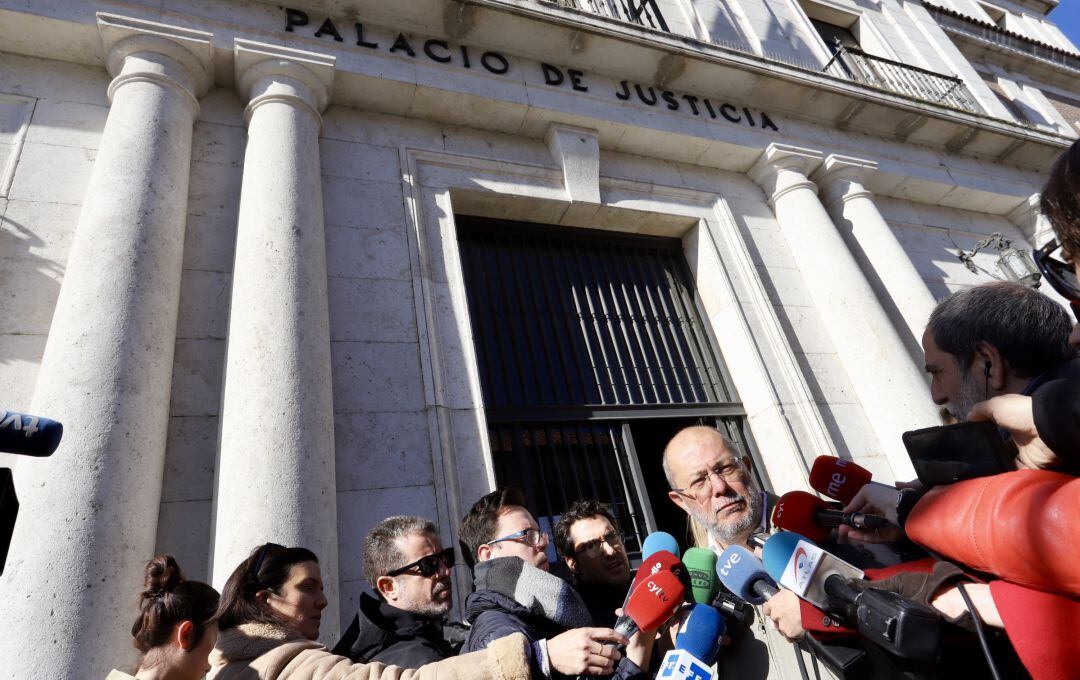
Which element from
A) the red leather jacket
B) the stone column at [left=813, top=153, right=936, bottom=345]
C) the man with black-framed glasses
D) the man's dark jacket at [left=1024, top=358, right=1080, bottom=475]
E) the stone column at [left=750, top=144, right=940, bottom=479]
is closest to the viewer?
the red leather jacket

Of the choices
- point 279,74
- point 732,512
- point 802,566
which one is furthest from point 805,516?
point 279,74

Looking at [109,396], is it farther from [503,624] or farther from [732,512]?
[732,512]

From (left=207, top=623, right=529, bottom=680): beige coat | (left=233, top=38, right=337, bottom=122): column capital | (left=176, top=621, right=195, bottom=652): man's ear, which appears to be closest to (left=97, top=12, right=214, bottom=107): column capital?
(left=233, top=38, right=337, bottom=122): column capital

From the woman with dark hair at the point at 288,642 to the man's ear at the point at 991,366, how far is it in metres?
1.62

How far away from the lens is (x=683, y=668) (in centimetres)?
162

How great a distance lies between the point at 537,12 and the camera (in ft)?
21.5

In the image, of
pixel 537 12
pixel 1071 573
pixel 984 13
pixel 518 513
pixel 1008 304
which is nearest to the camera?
pixel 1071 573

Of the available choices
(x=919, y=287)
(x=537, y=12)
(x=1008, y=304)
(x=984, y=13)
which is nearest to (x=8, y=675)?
(x=1008, y=304)

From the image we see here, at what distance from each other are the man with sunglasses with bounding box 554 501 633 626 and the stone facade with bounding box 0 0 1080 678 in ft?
4.44

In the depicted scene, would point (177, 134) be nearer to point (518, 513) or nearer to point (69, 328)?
point (69, 328)

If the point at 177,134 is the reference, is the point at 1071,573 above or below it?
below

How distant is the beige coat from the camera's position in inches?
66.9

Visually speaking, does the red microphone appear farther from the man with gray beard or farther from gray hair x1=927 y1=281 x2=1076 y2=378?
gray hair x1=927 y1=281 x2=1076 y2=378

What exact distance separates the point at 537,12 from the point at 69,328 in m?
5.52
